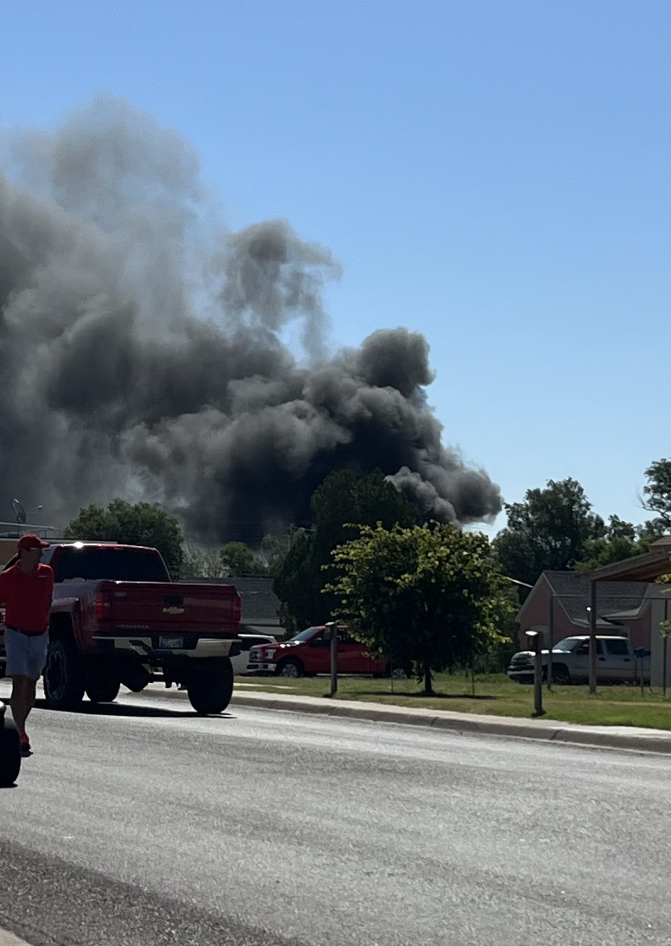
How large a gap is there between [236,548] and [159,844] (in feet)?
465

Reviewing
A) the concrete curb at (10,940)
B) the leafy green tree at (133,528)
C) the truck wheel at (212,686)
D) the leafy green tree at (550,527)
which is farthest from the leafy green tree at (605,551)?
the concrete curb at (10,940)

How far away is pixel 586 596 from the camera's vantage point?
7338 centimetres

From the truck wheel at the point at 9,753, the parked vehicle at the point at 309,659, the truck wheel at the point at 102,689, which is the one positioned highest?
the parked vehicle at the point at 309,659

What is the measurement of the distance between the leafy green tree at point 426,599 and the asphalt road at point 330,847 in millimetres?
14015

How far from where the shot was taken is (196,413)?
461 feet

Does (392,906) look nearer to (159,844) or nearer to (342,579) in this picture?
(159,844)

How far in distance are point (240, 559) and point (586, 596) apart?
79855mm

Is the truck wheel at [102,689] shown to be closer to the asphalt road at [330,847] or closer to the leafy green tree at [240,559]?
the asphalt road at [330,847]

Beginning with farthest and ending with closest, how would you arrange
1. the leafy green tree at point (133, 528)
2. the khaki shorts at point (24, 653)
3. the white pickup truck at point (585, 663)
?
the leafy green tree at point (133, 528)
the white pickup truck at point (585, 663)
the khaki shorts at point (24, 653)

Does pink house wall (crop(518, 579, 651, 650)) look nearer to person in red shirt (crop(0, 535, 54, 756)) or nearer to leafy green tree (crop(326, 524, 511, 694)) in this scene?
leafy green tree (crop(326, 524, 511, 694))

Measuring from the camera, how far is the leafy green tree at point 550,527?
138 metres

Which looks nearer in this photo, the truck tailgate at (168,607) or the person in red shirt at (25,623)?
the person in red shirt at (25,623)

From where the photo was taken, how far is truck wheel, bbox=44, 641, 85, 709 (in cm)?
2025

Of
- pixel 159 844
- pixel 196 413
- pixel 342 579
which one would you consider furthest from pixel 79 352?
pixel 159 844
